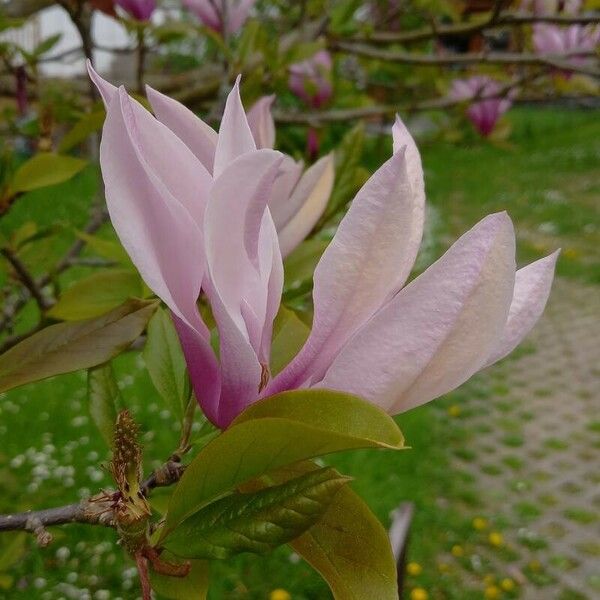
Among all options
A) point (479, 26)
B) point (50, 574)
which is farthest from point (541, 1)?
point (50, 574)

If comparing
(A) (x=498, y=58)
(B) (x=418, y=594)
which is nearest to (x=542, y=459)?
(B) (x=418, y=594)

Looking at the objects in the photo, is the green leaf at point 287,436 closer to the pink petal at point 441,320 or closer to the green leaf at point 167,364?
the pink petal at point 441,320

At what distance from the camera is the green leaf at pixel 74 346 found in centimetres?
51

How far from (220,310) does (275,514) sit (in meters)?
0.11

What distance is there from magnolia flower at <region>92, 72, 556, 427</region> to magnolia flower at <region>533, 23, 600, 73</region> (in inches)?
65.8

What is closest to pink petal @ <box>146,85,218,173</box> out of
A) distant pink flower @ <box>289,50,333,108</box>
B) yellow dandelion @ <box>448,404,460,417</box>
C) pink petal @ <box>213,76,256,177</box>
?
pink petal @ <box>213,76,256,177</box>

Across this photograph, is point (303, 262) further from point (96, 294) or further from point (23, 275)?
point (23, 275)

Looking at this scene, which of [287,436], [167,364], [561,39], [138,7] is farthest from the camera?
[561,39]

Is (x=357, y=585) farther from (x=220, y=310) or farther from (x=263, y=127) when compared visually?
(x=263, y=127)

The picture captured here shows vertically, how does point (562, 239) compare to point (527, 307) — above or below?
below

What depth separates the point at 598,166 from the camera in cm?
1041

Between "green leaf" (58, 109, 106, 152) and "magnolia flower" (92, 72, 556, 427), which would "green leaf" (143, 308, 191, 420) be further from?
"green leaf" (58, 109, 106, 152)

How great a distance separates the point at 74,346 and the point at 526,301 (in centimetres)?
29

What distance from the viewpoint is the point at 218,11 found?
1417 millimetres
